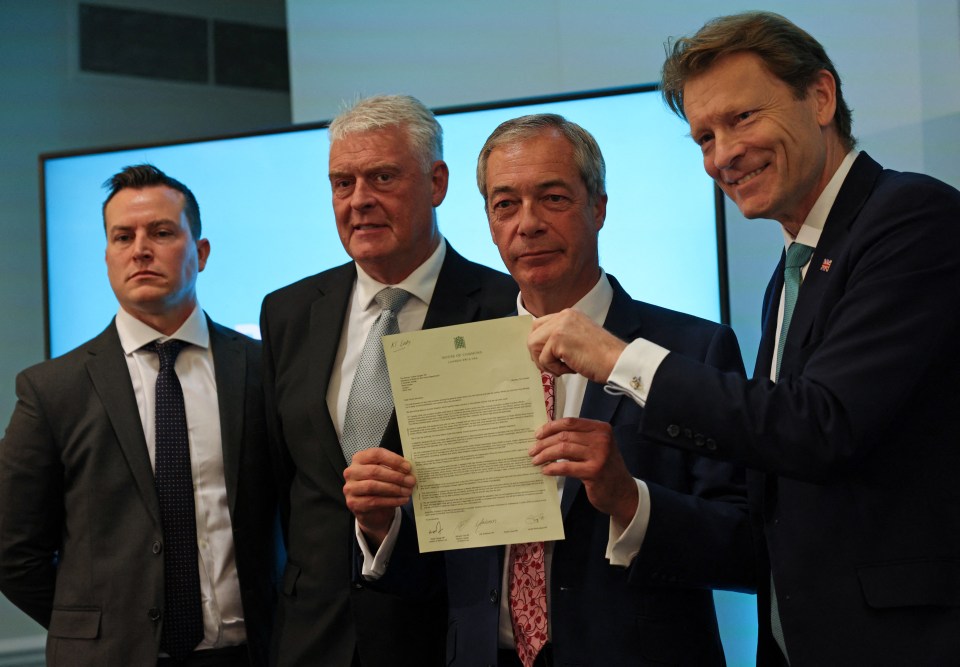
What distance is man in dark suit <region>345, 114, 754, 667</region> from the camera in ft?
6.64

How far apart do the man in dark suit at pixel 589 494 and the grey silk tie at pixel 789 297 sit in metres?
0.11

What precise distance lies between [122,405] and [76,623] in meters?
0.60

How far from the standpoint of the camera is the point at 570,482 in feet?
7.09

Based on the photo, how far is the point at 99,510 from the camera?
2840 millimetres

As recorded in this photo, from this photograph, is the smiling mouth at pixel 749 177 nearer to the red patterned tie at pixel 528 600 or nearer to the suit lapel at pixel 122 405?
the red patterned tie at pixel 528 600

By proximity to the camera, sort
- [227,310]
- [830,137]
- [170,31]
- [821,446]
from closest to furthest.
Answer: [821,446] → [830,137] → [227,310] → [170,31]

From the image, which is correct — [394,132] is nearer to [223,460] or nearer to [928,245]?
[223,460]

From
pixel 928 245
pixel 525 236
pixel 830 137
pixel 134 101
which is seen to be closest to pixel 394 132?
pixel 525 236

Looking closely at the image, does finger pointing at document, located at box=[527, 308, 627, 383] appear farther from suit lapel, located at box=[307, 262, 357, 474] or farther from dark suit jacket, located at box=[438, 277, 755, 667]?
suit lapel, located at box=[307, 262, 357, 474]

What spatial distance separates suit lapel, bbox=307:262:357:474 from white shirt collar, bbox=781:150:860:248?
1236 millimetres

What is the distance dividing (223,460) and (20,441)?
0.56 metres

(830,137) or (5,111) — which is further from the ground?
(5,111)

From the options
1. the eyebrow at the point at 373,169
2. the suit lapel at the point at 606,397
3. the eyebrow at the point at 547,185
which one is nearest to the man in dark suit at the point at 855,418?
the suit lapel at the point at 606,397

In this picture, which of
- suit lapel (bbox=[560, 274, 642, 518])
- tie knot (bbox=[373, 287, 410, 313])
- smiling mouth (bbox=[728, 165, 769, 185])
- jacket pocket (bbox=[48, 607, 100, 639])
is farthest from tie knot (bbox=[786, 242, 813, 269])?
jacket pocket (bbox=[48, 607, 100, 639])
